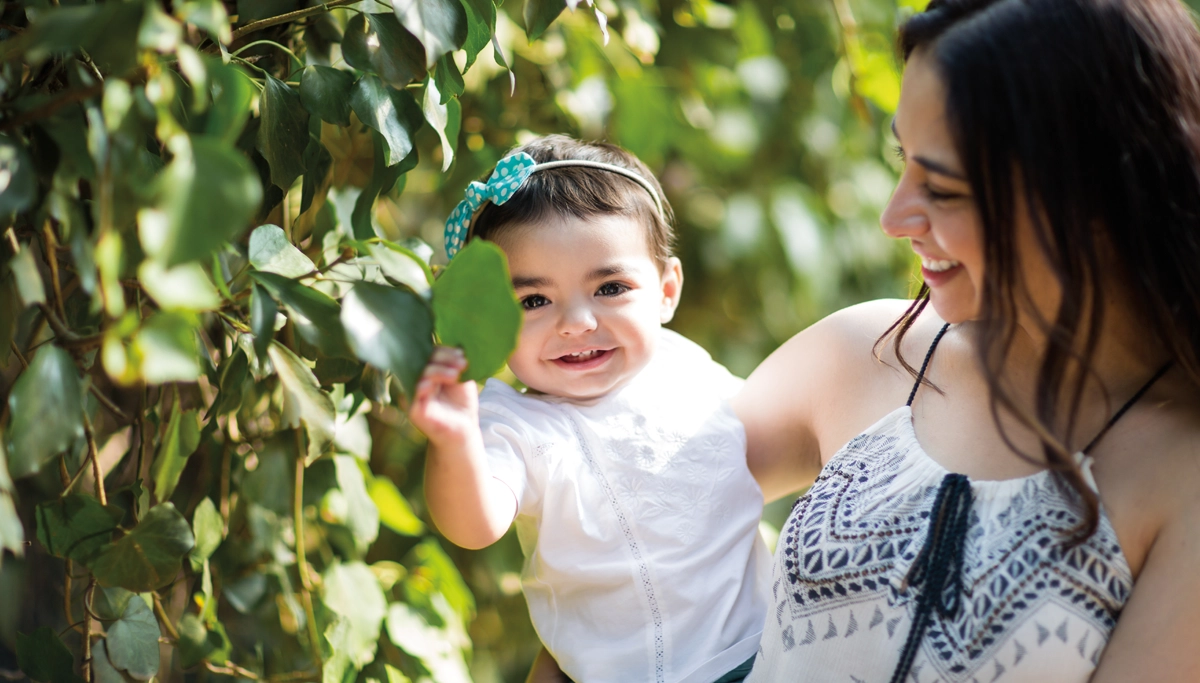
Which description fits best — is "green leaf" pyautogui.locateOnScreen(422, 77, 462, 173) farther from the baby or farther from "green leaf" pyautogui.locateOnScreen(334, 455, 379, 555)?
"green leaf" pyautogui.locateOnScreen(334, 455, 379, 555)

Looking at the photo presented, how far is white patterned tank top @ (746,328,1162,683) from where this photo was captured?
73 cm

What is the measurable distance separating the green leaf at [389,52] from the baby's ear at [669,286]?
453 millimetres

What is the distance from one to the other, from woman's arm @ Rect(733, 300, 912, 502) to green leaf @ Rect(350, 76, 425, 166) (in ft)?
1.63

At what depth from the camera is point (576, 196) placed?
37.8 inches

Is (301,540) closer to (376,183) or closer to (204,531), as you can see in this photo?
(204,531)

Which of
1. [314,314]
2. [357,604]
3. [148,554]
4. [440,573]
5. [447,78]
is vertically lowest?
[440,573]

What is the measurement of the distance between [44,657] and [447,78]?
0.55 m


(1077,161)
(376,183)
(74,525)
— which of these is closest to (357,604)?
(74,525)

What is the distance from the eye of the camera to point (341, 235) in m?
0.93

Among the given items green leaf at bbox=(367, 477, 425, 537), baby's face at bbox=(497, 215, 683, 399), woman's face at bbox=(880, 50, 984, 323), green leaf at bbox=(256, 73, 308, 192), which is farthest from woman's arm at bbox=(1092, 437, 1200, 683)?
green leaf at bbox=(367, 477, 425, 537)

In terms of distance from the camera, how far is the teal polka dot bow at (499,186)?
0.94 m

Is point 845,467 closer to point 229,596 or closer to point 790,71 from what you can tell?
point 229,596

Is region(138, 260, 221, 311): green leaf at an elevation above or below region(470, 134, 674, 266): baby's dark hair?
above

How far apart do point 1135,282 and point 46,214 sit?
0.77 m
